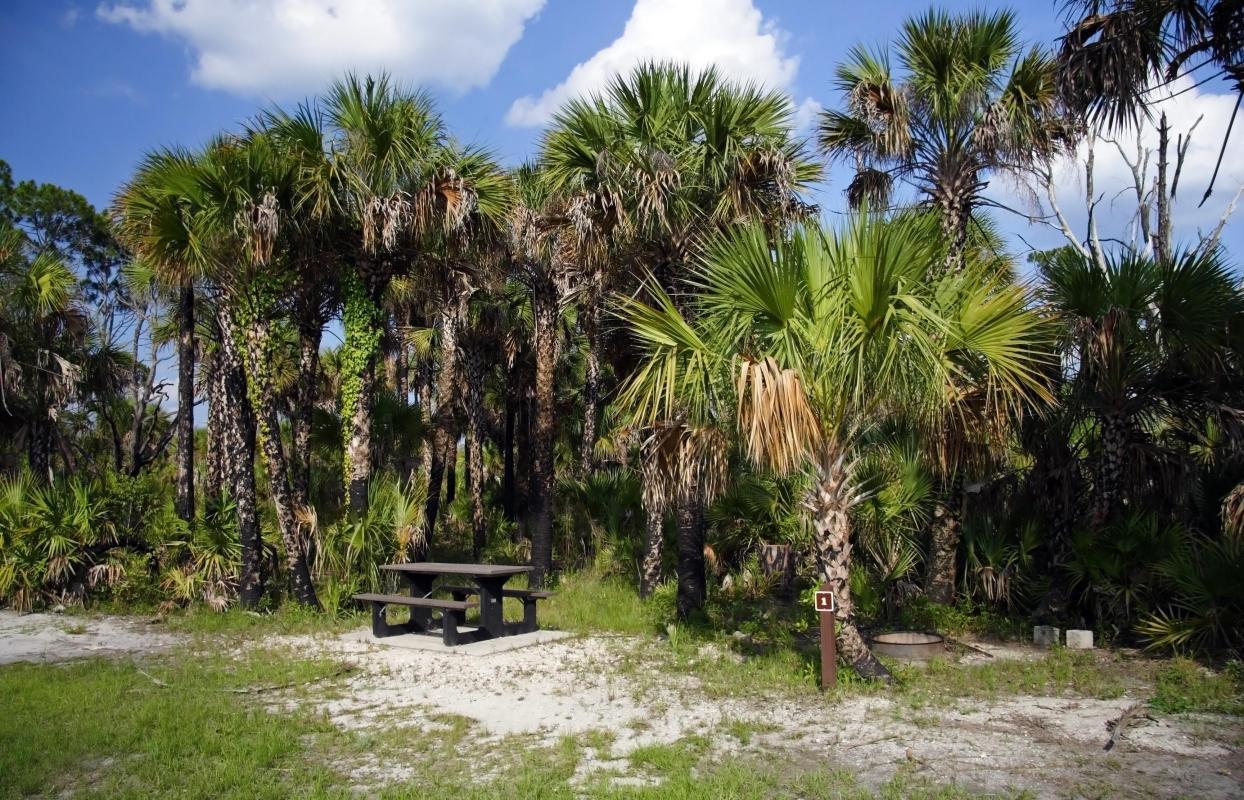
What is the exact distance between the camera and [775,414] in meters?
8.27

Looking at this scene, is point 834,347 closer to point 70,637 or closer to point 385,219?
point 385,219

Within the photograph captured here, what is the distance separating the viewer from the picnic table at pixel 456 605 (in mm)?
11614

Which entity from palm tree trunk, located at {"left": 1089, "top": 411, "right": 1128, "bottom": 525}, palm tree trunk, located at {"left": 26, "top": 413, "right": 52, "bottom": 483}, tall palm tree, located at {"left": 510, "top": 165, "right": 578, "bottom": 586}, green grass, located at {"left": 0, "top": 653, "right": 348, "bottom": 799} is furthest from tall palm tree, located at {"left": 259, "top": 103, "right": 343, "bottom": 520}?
palm tree trunk, located at {"left": 1089, "top": 411, "right": 1128, "bottom": 525}

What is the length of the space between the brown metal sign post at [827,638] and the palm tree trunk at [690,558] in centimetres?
416

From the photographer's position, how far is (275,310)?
47.1 ft

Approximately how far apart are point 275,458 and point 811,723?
9206 mm

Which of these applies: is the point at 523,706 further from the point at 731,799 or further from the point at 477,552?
the point at 477,552

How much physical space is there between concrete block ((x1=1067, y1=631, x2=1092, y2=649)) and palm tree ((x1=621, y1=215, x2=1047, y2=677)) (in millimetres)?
3285

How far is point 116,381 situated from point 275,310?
10.9 meters

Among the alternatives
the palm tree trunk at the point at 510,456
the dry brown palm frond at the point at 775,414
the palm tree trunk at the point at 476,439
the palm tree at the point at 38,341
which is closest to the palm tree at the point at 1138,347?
the dry brown palm frond at the point at 775,414

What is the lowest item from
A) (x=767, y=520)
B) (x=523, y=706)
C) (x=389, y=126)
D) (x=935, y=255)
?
(x=523, y=706)

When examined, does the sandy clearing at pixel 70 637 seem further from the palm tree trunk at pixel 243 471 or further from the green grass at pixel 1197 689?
the green grass at pixel 1197 689

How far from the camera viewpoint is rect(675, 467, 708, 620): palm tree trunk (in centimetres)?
1291

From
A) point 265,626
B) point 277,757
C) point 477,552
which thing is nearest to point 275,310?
point 265,626
